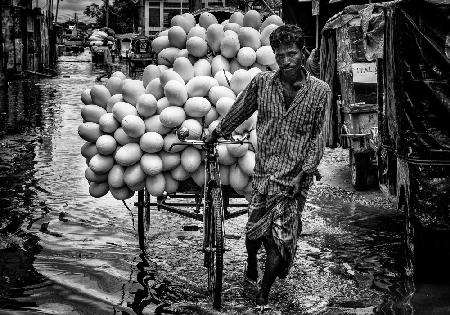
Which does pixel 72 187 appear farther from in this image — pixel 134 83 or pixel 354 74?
pixel 354 74

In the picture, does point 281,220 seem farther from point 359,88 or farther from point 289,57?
Result: point 359,88

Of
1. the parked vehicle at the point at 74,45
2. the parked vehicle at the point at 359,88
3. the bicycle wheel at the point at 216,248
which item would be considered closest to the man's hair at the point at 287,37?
the bicycle wheel at the point at 216,248

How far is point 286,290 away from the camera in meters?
5.55

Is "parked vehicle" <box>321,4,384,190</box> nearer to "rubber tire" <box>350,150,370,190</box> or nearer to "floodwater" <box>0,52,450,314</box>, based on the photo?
"rubber tire" <box>350,150,370,190</box>

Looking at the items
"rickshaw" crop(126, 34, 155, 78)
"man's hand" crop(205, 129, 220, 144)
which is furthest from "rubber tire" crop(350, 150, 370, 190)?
"rickshaw" crop(126, 34, 155, 78)

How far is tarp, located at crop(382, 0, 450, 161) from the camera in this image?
238 inches

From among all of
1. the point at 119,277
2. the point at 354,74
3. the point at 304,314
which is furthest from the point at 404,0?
the point at 354,74

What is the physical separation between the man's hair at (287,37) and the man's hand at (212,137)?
34.0 inches

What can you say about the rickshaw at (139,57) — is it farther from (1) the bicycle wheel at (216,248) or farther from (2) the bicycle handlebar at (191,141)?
(1) the bicycle wheel at (216,248)

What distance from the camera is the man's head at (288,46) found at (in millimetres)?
4680

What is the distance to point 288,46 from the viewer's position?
4684mm

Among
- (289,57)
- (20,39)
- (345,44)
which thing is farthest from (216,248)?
(20,39)

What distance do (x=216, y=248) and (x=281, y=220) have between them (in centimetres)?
51

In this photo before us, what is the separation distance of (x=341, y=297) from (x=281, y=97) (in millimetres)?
1739
